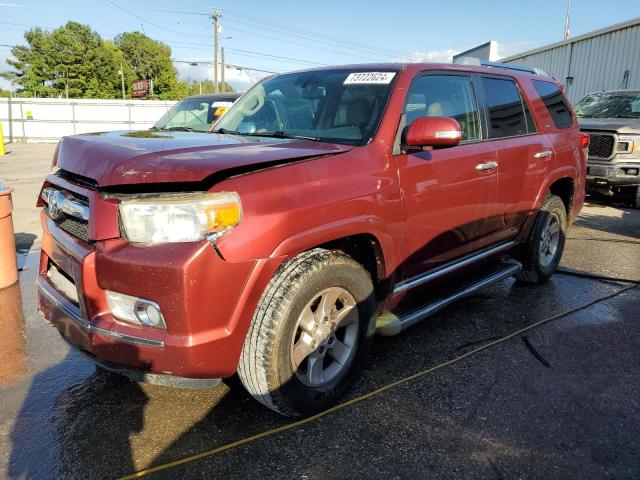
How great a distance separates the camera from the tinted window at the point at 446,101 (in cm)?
325

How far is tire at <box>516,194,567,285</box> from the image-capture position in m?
4.58

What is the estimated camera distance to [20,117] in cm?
2819

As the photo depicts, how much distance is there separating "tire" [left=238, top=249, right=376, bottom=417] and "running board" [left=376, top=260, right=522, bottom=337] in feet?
0.39

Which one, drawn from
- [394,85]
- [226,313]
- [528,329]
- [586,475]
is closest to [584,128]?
[528,329]

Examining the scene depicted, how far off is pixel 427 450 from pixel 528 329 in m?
1.84

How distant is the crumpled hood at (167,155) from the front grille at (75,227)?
25 centimetres

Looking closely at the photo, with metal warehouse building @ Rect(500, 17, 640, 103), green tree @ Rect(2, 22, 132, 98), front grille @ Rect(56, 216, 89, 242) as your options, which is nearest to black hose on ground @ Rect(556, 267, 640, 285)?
front grille @ Rect(56, 216, 89, 242)

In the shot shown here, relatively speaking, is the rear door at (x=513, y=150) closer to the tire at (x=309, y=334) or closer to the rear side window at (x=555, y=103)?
the rear side window at (x=555, y=103)

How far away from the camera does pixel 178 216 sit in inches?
84.2

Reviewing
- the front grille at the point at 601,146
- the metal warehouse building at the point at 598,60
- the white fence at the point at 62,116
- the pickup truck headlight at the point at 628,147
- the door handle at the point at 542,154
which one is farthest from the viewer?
the white fence at the point at 62,116

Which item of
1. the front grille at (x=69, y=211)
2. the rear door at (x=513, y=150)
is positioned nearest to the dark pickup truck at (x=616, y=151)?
the rear door at (x=513, y=150)

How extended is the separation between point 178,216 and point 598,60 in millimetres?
18186

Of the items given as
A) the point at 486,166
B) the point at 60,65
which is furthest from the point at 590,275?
the point at 60,65

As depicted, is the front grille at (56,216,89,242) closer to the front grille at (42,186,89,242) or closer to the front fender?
the front grille at (42,186,89,242)
